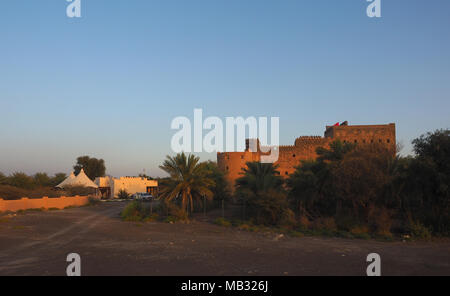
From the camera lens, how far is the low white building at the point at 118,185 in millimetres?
60812

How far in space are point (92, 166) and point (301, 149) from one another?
70.2 metres

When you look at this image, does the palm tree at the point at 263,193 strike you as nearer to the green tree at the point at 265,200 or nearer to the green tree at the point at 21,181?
the green tree at the point at 265,200

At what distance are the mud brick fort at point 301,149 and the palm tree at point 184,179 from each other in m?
16.5

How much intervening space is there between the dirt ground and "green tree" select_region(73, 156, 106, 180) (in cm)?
7903

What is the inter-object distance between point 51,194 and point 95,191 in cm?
1845

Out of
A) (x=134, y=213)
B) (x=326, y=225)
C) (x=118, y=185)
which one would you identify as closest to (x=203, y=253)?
(x=326, y=225)

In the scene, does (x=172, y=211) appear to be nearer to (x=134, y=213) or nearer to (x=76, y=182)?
(x=134, y=213)

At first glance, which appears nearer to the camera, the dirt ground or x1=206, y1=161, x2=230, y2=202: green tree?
the dirt ground

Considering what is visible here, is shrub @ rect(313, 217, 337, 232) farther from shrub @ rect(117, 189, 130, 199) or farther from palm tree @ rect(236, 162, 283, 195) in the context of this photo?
shrub @ rect(117, 189, 130, 199)

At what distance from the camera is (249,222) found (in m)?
20.6

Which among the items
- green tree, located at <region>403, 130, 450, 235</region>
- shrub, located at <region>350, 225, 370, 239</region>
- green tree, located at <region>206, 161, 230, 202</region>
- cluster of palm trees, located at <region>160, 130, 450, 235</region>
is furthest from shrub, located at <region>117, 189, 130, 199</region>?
green tree, located at <region>403, 130, 450, 235</region>

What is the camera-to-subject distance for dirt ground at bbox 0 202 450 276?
29.8ft

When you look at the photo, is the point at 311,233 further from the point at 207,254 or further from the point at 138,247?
the point at 138,247
